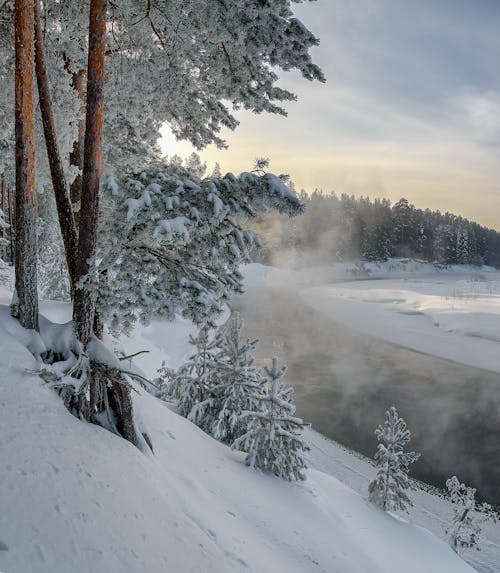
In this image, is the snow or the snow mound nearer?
the snow mound

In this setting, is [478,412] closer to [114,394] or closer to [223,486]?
[223,486]

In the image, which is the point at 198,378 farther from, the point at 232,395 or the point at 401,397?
the point at 401,397

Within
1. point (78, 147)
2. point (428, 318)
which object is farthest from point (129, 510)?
point (428, 318)

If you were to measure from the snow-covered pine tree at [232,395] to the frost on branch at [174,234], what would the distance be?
694 cm

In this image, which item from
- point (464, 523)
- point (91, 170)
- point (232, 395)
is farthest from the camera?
point (464, 523)

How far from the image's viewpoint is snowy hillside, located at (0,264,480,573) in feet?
11.4

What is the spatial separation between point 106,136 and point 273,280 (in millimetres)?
79227

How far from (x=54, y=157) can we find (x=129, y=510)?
15.0 feet

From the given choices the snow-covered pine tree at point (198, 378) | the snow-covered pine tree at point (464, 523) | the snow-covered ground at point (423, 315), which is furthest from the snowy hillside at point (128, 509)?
the snow-covered ground at point (423, 315)

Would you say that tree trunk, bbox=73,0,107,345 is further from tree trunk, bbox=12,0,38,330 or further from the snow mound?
the snow mound

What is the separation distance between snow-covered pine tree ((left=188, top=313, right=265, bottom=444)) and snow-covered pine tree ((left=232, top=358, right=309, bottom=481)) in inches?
41.1

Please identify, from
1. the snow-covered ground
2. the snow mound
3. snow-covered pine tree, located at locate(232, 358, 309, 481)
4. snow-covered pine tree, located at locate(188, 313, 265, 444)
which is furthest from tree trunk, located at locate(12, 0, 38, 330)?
the snow-covered ground

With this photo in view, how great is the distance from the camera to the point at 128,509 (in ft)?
14.0

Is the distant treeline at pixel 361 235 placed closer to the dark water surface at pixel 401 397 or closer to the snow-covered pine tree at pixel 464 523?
the dark water surface at pixel 401 397
